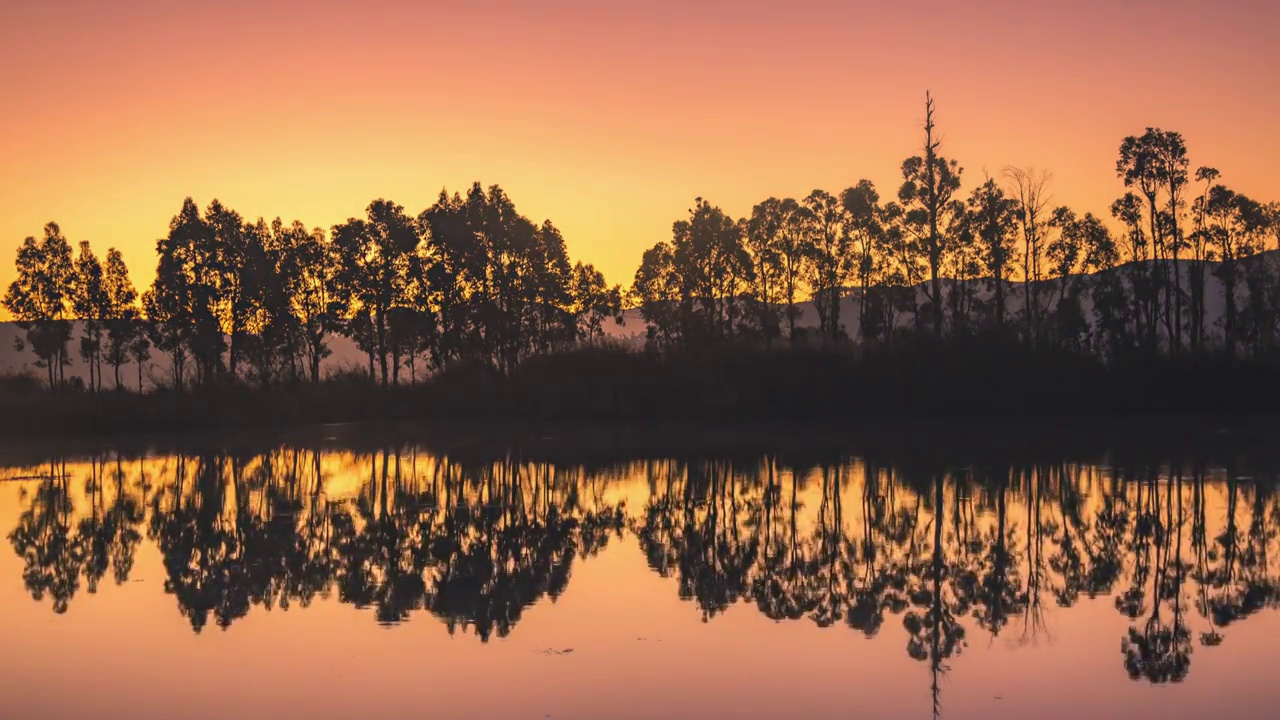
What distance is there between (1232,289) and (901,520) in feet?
206

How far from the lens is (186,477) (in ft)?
101

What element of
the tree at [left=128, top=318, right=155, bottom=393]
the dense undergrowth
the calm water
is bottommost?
the calm water

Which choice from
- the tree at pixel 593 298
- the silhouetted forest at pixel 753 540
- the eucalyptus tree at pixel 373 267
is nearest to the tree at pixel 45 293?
the eucalyptus tree at pixel 373 267

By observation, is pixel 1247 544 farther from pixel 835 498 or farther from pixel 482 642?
pixel 482 642

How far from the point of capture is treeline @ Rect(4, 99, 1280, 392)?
67.5 m

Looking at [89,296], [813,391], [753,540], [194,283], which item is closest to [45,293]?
[89,296]

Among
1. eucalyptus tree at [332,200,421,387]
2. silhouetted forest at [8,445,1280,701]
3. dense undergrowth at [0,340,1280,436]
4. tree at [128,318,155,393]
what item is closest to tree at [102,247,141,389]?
tree at [128,318,155,393]

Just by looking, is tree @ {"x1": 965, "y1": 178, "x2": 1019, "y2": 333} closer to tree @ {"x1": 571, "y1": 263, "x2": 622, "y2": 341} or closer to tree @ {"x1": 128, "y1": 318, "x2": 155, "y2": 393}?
tree @ {"x1": 571, "y1": 263, "x2": 622, "y2": 341}

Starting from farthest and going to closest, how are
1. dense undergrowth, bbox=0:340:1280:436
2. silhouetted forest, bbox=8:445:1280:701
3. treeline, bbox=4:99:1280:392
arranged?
treeline, bbox=4:99:1280:392 < dense undergrowth, bbox=0:340:1280:436 < silhouetted forest, bbox=8:445:1280:701

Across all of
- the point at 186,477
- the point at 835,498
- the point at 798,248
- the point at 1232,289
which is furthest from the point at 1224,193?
the point at 186,477

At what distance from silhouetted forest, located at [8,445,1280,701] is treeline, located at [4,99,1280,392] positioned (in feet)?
114

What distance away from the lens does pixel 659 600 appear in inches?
567

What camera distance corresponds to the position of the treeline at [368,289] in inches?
2657

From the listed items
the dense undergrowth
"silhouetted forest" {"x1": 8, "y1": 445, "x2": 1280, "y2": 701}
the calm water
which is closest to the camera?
the calm water
